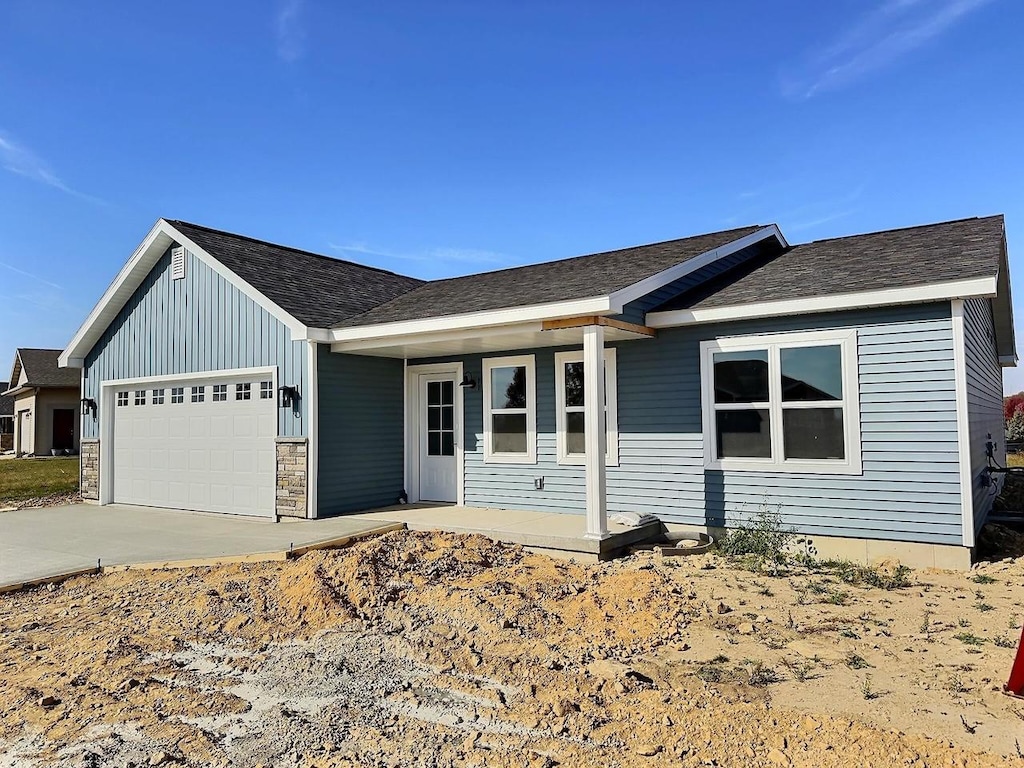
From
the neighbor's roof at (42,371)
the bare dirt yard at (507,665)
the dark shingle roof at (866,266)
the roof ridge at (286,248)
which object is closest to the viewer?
the bare dirt yard at (507,665)

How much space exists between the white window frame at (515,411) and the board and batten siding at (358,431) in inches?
64.3

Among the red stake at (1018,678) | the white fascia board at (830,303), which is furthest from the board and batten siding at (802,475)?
the red stake at (1018,678)

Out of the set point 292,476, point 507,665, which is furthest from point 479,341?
point 507,665

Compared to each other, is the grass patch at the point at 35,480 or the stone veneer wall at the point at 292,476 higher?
the stone veneer wall at the point at 292,476

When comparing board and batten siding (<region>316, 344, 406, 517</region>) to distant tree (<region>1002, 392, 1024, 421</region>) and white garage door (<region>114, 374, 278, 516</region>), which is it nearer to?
white garage door (<region>114, 374, 278, 516</region>)

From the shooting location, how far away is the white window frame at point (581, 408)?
9469mm

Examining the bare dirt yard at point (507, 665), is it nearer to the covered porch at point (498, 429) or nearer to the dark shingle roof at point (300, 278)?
the covered porch at point (498, 429)

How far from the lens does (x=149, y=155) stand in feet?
45.9

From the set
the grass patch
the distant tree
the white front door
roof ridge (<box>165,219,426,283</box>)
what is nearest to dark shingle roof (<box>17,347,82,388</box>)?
the grass patch

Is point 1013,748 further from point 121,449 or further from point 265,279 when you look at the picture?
point 121,449

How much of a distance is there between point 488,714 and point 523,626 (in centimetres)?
158

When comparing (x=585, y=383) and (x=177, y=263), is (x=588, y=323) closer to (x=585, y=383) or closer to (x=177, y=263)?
(x=585, y=383)

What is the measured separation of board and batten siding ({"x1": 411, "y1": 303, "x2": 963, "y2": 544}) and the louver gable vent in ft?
20.4

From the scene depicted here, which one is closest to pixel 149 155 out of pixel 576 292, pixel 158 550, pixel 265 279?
pixel 265 279
